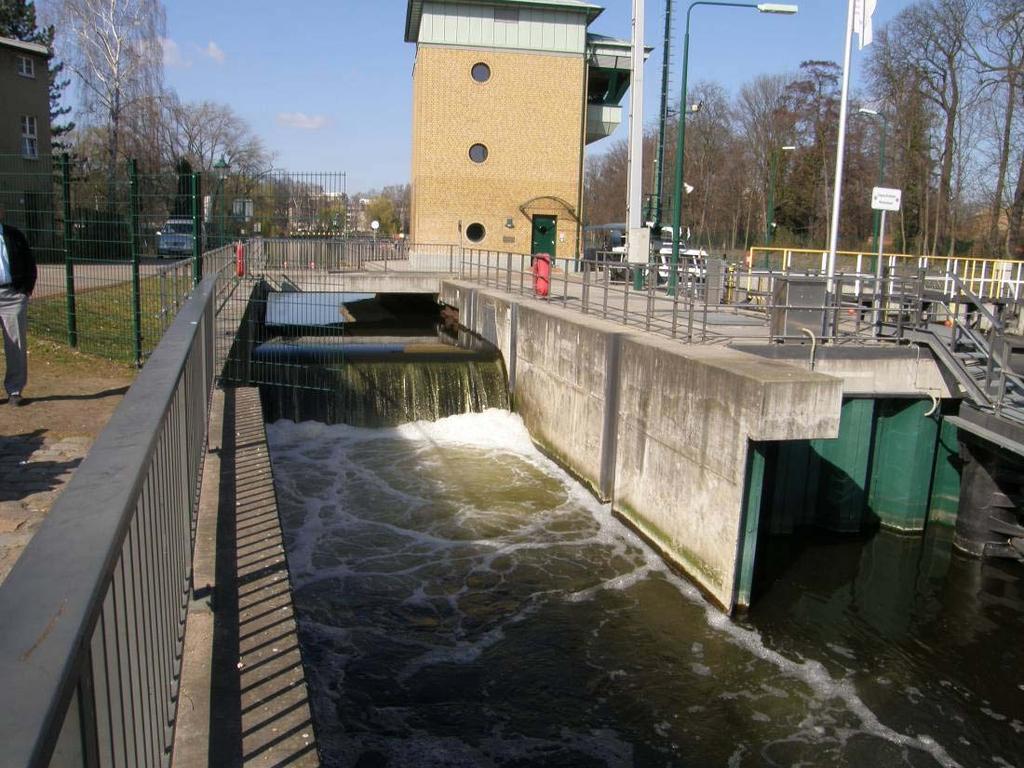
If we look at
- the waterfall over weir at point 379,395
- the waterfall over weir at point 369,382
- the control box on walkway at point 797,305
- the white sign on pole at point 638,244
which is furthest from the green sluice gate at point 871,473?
the white sign on pole at point 638,244

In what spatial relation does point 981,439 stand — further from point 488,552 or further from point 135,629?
point 135,629

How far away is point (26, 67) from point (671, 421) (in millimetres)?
29431

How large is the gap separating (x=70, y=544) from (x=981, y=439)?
12.2 meters

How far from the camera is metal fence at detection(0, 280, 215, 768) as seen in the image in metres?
1.22

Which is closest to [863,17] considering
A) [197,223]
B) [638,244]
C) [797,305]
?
[638,244]

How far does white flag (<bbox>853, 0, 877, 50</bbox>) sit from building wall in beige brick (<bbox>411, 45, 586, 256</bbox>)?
666 inches

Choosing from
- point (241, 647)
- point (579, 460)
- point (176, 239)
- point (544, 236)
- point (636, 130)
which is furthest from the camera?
point (544, 236)

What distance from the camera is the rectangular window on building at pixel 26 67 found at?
99.1ft

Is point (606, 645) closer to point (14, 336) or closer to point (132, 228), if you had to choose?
point (14, 336)

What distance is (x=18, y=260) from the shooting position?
8.42 metres

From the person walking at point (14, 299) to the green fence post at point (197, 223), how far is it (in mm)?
1938

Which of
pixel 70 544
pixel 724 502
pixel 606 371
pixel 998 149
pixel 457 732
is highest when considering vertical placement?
pixel 998 149

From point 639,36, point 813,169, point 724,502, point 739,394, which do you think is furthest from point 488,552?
point 813,169

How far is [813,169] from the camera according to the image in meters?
53.3
